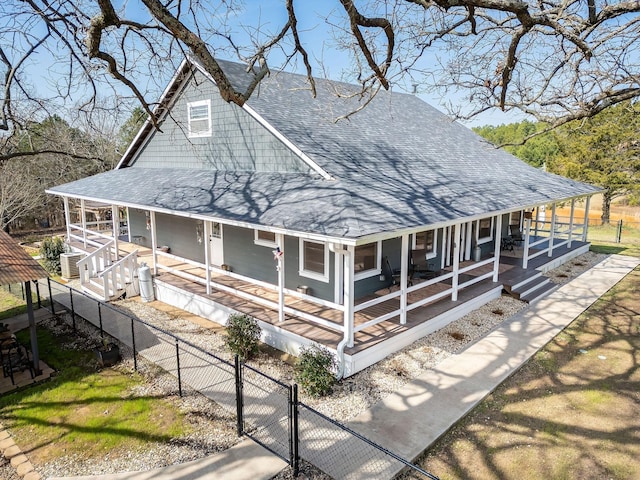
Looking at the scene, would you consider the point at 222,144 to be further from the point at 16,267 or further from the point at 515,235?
the point at 515,235

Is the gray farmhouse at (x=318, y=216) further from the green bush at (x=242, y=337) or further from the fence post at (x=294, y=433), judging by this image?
the fence post at (x=294, y=433)

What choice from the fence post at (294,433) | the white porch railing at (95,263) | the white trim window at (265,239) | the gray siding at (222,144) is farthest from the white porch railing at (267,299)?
the gray siding at (222,144)

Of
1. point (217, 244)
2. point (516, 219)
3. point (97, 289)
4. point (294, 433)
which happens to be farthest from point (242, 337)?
point (516, 219)

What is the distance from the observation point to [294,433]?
5691 millimetres

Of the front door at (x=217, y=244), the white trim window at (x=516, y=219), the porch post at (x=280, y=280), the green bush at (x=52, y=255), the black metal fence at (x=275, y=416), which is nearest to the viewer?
the black metal fence at (x=275, y=416)

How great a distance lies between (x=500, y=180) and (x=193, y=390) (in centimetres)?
1256

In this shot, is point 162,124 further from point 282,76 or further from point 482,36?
point 482,36

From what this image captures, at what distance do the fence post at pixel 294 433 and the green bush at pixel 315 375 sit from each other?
1586mm

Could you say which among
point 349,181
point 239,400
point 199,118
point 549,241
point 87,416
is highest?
point 199,118

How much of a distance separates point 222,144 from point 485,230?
10.5m

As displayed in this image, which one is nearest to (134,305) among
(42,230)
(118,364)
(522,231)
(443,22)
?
(118,364)

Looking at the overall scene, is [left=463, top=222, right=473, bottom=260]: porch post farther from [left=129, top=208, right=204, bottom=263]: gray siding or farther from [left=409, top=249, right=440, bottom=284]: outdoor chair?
[left=129, top=208, right=204, bottom=263]: gray siding

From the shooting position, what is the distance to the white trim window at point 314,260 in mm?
10836

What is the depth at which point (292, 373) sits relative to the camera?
330 inches
